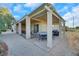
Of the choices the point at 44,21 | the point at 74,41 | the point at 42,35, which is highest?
the point at 44,21

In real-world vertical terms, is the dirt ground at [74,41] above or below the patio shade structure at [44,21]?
below

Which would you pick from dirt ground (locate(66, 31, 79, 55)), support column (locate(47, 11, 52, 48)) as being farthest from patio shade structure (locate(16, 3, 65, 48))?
dirt ground (locate(66, 31, 79, 55))

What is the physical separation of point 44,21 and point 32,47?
541 millimetres

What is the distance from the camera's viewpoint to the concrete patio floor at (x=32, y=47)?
324cm

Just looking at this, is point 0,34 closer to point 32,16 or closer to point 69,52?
point 32,16

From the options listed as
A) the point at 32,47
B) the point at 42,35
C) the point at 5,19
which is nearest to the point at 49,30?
the point at 42,35

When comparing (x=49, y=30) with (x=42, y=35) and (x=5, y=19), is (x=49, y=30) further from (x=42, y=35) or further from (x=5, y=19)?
(x=5, y=19)

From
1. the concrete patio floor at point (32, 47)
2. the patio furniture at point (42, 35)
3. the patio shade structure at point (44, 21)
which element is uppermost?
the patio shade structure at point (44, 21)

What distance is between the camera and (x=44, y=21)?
3.27 metres

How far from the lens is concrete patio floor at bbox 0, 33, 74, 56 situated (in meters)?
3.24

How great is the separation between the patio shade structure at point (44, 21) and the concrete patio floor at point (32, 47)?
0.34ft

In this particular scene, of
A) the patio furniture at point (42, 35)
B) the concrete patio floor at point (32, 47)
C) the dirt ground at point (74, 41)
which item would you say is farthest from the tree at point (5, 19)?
the dirt ground at point (74, 41)

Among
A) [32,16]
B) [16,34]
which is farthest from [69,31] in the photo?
[16,34]

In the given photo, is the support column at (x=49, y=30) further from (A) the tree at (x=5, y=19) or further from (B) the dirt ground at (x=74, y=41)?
(A) the tree at (x=5, y=19)
